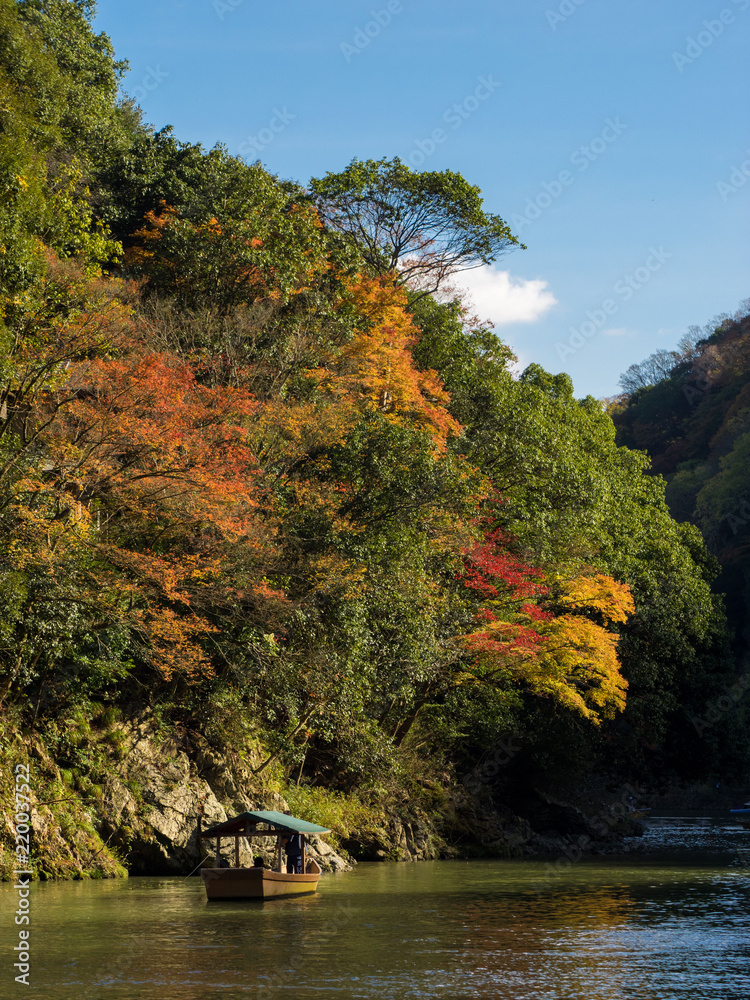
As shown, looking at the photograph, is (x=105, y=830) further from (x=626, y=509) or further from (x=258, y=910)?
(x=626, y=509)

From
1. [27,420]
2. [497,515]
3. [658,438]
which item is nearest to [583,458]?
[497,515]

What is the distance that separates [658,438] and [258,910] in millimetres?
66088

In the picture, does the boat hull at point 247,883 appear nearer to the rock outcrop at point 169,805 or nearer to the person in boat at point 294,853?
Result: the person in boat at point 294,853

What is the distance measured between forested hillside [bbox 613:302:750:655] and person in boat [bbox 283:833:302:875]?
159ft

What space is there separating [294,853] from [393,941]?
6.39 m

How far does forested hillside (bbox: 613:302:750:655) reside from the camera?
63781mm

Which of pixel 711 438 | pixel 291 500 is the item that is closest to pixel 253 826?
pixel 291 500

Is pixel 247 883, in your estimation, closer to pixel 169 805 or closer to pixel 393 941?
pixel 169 805

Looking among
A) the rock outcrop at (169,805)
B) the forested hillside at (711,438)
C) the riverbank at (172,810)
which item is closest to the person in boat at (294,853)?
the rock outcrop at (169,805)

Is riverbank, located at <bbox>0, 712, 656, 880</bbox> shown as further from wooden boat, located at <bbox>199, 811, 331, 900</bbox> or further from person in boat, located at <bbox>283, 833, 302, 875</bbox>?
person in boat, located at <bbox>283, 833, 302, 875</bbox>

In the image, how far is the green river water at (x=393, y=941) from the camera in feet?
35.6

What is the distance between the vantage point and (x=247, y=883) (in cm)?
1839

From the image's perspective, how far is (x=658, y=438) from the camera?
77.8 meters

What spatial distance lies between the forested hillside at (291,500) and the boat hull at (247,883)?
4289 mm
